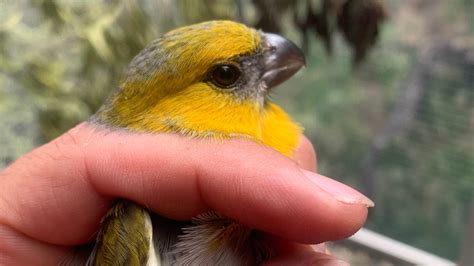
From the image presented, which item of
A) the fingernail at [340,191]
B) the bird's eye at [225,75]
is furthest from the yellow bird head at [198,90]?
the fingernail at [340,191]

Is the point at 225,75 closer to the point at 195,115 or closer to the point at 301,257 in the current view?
the point at 195,115

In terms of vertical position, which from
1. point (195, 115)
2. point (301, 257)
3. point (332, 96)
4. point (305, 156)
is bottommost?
point (332, 96)

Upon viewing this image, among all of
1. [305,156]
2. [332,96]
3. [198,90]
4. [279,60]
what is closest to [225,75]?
[198,90]

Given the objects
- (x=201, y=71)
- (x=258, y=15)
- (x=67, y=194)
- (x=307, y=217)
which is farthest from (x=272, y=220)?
(x=258, y=15)

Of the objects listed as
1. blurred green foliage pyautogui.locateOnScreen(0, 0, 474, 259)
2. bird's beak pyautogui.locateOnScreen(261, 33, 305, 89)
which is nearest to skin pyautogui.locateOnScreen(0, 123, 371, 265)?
bird's beak pyautogui.locateOnScreen(261, 33, 305, 89)

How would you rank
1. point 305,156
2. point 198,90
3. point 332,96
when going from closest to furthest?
point 198,90 → point 305,156 → point 332,96

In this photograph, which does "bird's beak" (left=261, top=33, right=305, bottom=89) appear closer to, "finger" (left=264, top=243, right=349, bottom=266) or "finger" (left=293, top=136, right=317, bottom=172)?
"finger" (left=293, top=136, right=317, bottom=172)

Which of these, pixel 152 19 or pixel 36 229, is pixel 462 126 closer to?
pixel 152 19

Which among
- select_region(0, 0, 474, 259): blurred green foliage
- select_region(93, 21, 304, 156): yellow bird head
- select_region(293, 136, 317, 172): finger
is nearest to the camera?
select_region(93, 21, 304, 156): yellow bird head
